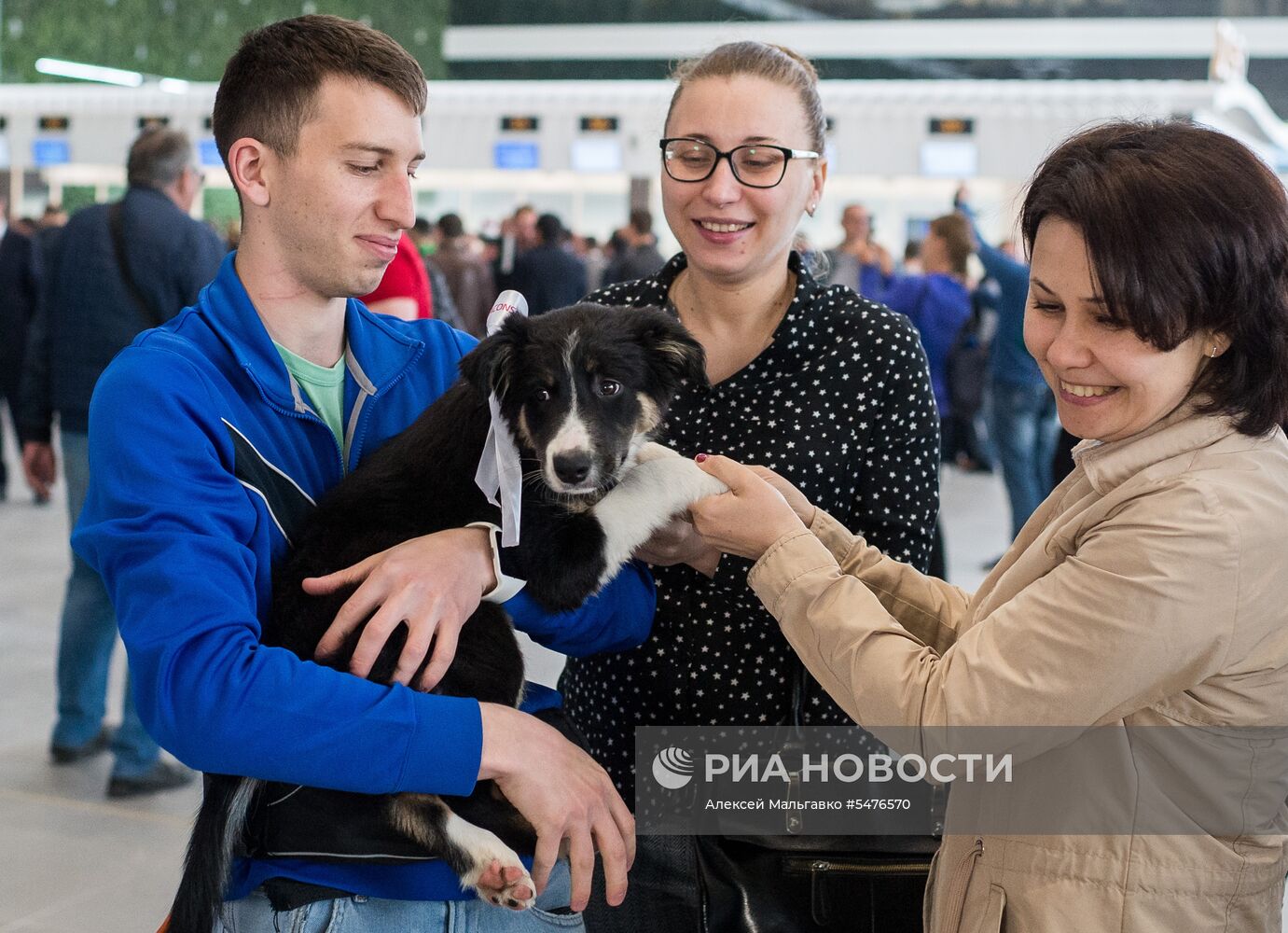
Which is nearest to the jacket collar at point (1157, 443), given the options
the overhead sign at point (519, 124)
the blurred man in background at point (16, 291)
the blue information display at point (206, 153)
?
the blurred man in background at point (16, 291)

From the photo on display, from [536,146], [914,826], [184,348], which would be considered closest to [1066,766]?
[914,826]

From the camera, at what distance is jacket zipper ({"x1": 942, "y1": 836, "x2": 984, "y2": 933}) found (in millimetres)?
1339

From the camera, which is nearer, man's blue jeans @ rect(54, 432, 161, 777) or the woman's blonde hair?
the woman's blonde hair

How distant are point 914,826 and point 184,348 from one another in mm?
1138

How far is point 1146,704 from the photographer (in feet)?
4.02

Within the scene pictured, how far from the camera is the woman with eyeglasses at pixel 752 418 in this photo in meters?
1.88

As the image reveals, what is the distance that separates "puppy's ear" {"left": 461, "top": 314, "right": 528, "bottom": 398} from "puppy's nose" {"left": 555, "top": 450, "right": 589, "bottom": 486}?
5.7 inches

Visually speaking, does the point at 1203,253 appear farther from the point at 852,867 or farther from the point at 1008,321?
the point at 1008,321

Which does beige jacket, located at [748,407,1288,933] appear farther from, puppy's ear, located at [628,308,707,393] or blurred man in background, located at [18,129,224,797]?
blurred man in background, located at [18,129,224,797]

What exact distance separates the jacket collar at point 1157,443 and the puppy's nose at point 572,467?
86 centimetres

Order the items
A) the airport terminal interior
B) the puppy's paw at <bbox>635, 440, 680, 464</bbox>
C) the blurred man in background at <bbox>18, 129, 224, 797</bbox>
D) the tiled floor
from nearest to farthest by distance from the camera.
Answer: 1. the puppy's paw at <bbox>635, 440, 680, 464</bbox>
2. the tiled floor
3. the airport terminal interior
4. the blurred man in background at <bbox>18, 129, 224, 797</bbox>

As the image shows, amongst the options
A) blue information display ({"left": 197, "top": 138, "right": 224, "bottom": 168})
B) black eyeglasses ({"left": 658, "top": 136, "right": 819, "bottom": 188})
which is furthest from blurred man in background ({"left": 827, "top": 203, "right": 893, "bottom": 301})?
blue information display ({"left": 197, "top": 138, "right": 224, "bottom": 168})

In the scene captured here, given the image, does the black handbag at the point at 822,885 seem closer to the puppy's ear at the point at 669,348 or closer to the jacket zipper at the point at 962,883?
the jacket zipper at the point at 962,883

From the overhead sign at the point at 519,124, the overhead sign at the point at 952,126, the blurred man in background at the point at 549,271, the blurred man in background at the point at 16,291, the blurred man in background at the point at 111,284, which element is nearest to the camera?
the blurred man in background at the point at 111,284
